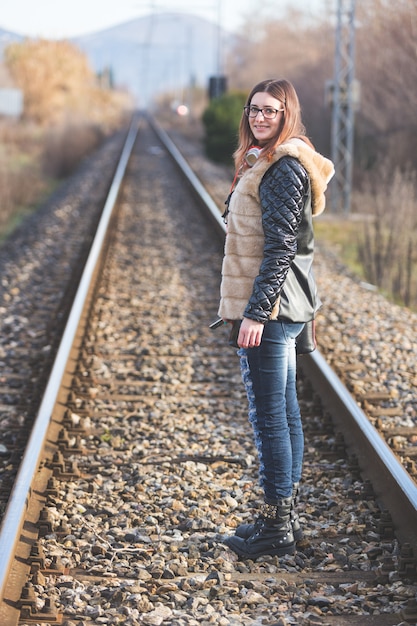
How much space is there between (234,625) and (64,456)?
1.80m

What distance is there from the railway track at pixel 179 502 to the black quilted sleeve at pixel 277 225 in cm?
106

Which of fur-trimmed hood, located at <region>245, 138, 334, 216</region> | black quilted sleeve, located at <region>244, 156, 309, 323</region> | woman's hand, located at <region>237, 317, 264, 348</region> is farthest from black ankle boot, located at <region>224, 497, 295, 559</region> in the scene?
fur-trimmed hood, located at <region>245, 138, 334, 216</region>

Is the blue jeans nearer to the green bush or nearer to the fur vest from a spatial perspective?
the fur vest

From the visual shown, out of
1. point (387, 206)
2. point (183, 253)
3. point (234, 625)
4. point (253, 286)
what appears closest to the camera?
point (234, 625)

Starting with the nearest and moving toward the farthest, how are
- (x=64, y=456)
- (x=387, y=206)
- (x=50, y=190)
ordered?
(x=64, y=456), (x=387, y=206), (x=50, y=190)

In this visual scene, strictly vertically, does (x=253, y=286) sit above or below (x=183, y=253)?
above

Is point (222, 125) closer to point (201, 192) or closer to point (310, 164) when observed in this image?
point (201, 192)

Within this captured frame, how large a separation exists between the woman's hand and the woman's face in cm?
71

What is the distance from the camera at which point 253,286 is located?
11.2 ft

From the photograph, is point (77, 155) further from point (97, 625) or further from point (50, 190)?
point (97, 625)

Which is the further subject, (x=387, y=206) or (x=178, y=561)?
(x=387, y=206)

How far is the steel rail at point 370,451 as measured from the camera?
3.80 metres

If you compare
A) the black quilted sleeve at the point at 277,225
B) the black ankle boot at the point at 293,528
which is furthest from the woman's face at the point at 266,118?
the black ankle boot at the point at 293,528

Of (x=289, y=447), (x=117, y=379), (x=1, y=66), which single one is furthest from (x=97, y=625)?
(x=1, y=66)
